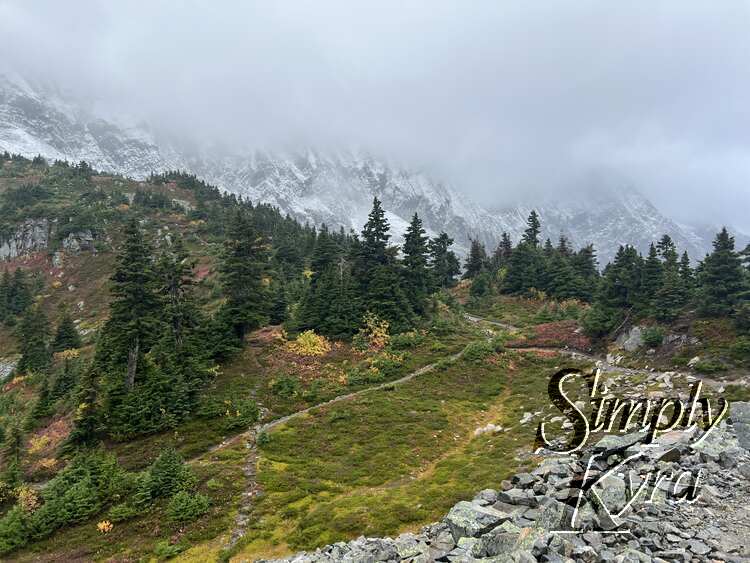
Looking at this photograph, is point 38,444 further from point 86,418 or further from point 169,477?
point 169,477

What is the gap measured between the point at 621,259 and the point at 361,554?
5665 centimetres

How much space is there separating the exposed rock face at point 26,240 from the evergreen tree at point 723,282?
141 metres

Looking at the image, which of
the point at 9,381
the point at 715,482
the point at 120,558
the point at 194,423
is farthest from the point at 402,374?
the point at 9,381

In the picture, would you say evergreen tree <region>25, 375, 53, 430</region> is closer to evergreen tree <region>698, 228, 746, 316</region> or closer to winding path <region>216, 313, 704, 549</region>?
winding path <region>216, 313, 704, 549</region>

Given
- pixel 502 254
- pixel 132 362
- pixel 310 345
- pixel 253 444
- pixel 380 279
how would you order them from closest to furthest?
pixel 253 444 < pixel 132 362 < pixel 310 345 < pixel 380 279 < pixel 502 254

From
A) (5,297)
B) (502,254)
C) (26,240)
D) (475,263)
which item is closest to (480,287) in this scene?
(475,263)

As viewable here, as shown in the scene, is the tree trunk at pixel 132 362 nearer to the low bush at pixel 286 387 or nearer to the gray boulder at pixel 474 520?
the low bush at pixel 286 387

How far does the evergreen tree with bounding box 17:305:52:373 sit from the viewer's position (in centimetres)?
6756

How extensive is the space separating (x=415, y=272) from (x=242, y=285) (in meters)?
22.9

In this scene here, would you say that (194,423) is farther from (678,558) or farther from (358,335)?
(678,558)

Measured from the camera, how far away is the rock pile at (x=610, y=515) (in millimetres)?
11477

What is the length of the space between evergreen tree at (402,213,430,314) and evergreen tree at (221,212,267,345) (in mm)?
19262

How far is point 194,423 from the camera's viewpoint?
34.9 metres

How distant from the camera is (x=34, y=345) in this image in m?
69.2
